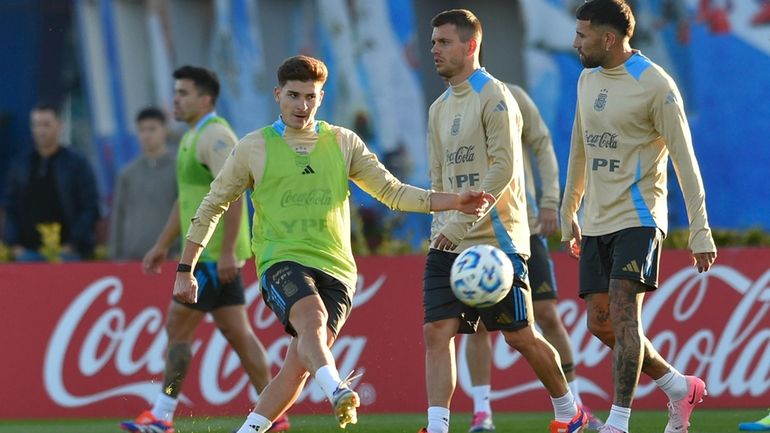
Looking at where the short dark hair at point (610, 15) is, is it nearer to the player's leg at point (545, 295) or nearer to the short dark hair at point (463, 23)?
the short dark hair at point (463, 23)

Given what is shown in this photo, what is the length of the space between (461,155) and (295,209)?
1.11m

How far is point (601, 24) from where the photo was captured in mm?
9219

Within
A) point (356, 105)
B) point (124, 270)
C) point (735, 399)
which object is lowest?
point (735, 399)

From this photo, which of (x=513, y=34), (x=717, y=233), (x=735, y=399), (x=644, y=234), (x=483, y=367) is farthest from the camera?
(x=513, y=34)

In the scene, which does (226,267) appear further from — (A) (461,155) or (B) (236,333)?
(A) (461,155)

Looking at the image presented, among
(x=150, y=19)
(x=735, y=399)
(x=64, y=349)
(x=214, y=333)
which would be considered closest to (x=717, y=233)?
(x=735, y=399)

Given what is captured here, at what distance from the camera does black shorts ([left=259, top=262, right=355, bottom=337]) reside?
8.72 m

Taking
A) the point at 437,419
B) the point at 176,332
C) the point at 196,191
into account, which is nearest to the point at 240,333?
the point at 176,332

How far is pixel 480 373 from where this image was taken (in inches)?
440

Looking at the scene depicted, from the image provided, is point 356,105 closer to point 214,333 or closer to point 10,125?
Answer: point 10,125

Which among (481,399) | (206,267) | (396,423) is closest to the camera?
(481,399)

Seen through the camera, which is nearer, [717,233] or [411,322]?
[411,322]

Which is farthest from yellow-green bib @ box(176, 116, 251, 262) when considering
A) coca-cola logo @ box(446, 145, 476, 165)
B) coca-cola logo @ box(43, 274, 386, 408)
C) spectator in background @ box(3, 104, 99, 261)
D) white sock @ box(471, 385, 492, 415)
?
spectator in background @ box(3, 104, 99, 261)

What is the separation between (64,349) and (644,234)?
19.9ft
